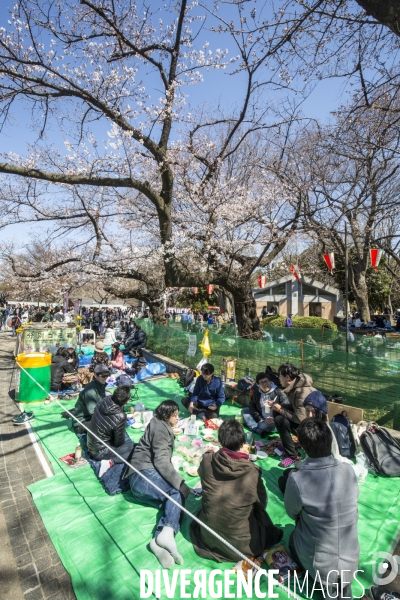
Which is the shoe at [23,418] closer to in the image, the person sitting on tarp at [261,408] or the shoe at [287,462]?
the person sitting on tarp at [261,408]

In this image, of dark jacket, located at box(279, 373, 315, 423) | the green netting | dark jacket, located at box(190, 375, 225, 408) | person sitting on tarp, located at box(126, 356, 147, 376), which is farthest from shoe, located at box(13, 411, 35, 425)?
dark jacket, located at box(279, 373, 315, 423)

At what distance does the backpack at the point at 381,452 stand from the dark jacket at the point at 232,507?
7.21 feet

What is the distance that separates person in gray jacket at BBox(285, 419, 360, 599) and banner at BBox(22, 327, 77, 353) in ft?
33.6

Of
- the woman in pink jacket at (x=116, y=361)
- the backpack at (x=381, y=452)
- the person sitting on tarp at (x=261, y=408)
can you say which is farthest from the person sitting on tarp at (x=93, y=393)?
the woman in pink jacket at (x=116, y=361)

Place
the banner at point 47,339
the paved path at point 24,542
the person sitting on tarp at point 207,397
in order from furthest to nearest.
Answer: the banner at point 47,339, the person sitting on tarp at point 207,397, the paved path at point 24,542

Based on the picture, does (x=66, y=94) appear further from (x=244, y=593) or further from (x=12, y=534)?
(x=244, y=593)

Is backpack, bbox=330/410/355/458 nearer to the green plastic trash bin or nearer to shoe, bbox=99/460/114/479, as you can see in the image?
shoe, bbox=99/460/114/479

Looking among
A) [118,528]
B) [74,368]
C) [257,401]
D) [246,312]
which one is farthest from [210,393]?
[246,312]

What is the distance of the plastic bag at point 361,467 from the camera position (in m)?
4.10

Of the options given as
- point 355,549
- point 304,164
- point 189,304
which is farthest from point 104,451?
point 189,304

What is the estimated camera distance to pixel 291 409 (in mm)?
4973

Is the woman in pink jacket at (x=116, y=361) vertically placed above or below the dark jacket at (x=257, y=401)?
above

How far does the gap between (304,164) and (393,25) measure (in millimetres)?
10255

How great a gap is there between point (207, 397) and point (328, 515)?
404cm
